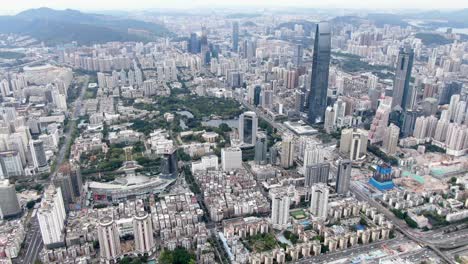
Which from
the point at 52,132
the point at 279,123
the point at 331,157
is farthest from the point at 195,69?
the point at 331,157

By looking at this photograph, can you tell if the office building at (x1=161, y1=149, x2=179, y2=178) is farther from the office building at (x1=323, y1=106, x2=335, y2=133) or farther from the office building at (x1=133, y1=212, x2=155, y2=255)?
the office building at (x1=323, y1=106, x2=335, y2=133)

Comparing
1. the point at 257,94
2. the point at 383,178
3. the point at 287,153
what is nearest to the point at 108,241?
the point at 287,153

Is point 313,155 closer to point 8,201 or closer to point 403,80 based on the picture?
point 403,80

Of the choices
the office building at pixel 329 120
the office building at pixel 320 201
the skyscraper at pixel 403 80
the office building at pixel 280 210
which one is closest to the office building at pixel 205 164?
the office building at pixel 280 210

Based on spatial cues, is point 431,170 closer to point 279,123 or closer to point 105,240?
point 279,123

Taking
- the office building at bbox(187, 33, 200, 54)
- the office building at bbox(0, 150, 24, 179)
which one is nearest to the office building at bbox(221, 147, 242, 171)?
the office building at bbox(0, 150, 24, 179)

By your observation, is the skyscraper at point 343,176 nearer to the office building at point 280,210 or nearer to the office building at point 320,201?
the office building at point 320,201
